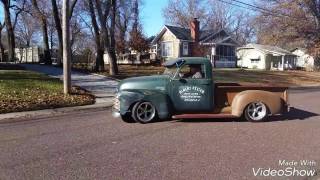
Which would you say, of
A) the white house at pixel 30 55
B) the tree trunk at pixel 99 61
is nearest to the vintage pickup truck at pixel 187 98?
the tree trunk at pixel 99 61

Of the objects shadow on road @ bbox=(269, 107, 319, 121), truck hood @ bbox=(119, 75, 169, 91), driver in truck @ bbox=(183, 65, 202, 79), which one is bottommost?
shadow on road @ bbox=(269, 107, 319, 121)

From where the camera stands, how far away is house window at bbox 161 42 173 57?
200ft

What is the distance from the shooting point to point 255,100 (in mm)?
12617

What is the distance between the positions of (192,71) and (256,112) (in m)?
1.97

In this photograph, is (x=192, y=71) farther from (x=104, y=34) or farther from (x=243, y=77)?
(x=243, y=77)

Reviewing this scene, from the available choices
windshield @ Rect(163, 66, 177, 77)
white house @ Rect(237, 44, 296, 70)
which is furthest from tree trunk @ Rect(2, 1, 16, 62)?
windshield @ Rect(163, 66, 177, 77)

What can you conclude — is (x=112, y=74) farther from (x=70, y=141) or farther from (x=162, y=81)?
(x=70, y=141)

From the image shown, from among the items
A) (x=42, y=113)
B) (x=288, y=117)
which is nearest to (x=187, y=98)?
(x=288, y=117)

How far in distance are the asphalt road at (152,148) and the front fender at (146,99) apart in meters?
0.37

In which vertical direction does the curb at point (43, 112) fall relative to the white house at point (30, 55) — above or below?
below

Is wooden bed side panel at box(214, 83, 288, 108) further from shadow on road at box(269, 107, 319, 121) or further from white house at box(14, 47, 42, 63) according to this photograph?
white house at box(14, 47, 42, 63)

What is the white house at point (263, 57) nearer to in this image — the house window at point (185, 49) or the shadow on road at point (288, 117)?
the house window at point (185, 49)

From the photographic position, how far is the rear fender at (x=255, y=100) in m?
12.5

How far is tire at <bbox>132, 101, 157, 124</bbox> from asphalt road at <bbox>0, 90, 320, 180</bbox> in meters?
0.35
